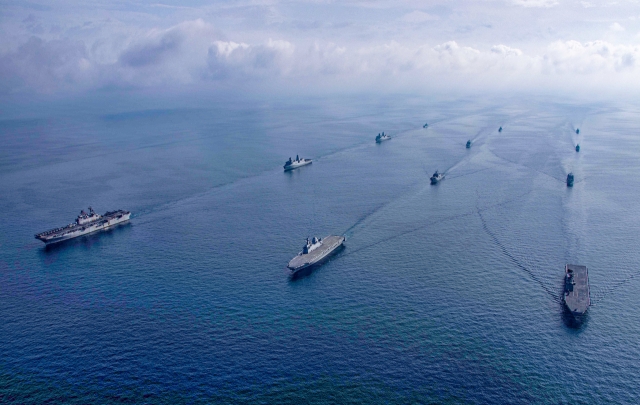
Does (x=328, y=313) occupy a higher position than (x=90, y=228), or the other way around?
(x=90, y=228)

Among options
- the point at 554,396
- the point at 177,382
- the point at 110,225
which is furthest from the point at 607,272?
the point at 110,225

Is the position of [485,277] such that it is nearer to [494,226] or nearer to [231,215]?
[494,226]

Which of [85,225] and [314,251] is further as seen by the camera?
[85,225]

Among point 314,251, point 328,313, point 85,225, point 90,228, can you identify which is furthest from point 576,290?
point 85,225

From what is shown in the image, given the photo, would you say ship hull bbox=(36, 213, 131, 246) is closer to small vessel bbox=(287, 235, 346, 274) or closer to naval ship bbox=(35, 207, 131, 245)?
naval ship bbox=(35, 207, 131, 245)

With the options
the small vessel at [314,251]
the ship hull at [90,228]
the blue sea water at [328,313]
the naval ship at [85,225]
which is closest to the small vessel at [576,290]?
the blue sea water at [328,313]

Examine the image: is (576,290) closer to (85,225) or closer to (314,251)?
(314,251)

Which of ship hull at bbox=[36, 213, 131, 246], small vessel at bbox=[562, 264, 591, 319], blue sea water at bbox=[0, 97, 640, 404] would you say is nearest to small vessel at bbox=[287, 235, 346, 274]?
blue sea water at bbox=[0, 97, 640, 404]
